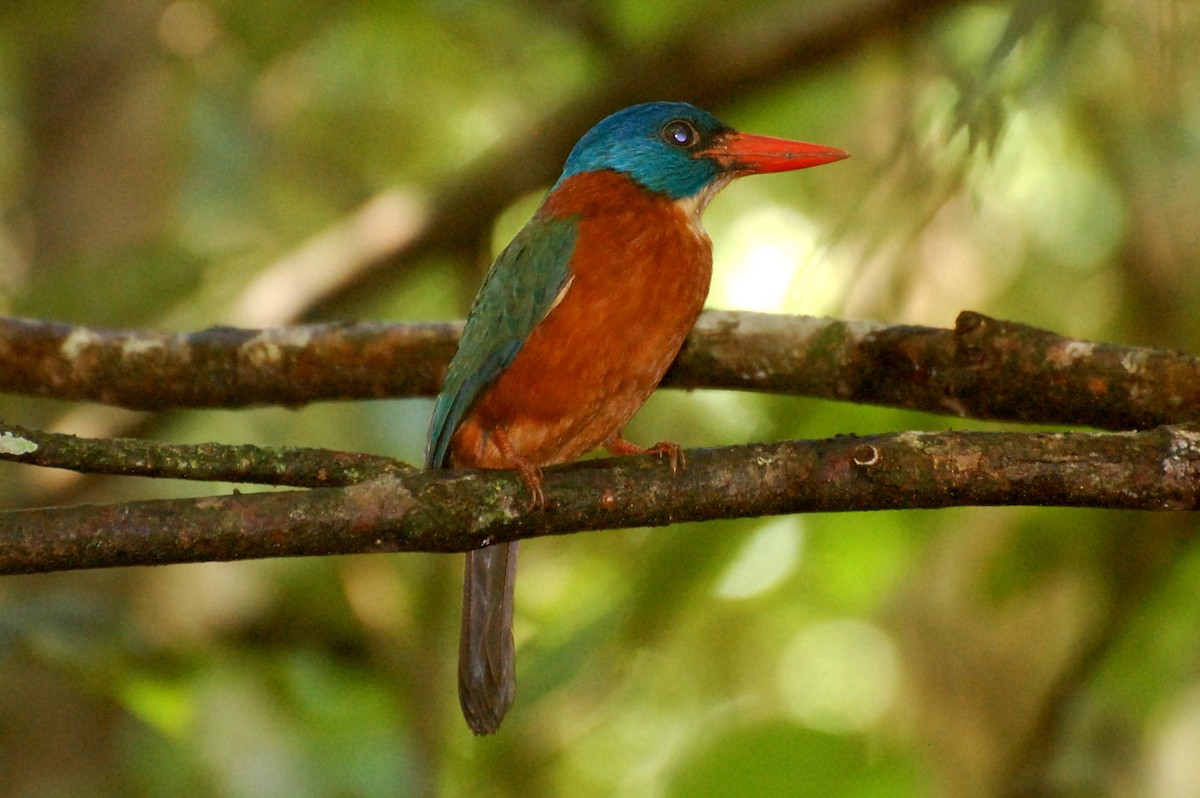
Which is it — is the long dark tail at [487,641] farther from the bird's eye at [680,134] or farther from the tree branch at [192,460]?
the bird's eye at [680,134]

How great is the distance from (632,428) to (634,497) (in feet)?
10.0

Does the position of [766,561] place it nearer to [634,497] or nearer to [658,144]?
[658,144]

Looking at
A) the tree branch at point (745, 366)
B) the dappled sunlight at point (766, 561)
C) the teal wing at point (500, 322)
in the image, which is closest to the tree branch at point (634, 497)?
the tree branch at point (745, 366)

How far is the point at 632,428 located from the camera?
538 cm

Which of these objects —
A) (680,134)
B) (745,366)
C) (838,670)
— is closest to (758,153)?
(680,134)

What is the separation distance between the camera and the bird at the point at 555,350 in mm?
3254

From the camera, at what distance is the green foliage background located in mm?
3426

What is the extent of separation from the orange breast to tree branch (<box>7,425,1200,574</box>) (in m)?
0.87

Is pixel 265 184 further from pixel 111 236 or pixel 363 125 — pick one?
pixel 111 236

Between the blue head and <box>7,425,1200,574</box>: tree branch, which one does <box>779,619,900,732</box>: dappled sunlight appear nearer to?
the blue head

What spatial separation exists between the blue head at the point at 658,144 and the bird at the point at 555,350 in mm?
174

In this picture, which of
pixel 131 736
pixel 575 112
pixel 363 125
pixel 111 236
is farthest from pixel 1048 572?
pixel 363 125

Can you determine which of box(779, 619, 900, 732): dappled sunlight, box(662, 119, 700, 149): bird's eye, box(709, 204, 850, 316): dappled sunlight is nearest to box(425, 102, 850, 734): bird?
box(662, 119, 700, 149): bird's eye

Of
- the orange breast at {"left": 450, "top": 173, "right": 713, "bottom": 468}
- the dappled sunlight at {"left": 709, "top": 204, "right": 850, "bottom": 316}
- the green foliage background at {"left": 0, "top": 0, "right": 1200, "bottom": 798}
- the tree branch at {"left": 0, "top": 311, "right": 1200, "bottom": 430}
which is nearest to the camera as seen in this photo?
the tree branch at {"left": 0, "top": 311, "right": 1200, "bottom": 430}
